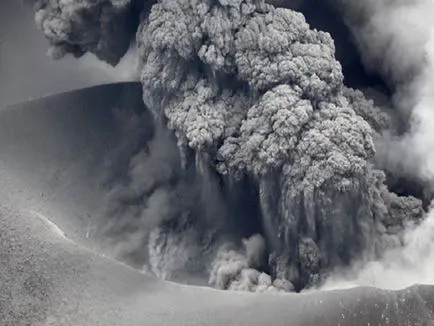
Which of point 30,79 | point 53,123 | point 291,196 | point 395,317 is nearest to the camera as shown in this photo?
point 395,317

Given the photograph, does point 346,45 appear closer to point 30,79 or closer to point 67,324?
point 30,79

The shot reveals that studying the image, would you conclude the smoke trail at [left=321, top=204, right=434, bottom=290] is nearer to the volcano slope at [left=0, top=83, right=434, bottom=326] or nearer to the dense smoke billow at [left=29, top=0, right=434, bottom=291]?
the dense smoke billow at [left=29, top=0, right=434, bottom=291]

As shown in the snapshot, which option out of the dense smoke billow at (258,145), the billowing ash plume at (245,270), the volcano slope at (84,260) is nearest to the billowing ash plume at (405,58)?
the dense smoke billow at (258,145)

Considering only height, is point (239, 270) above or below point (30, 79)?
below

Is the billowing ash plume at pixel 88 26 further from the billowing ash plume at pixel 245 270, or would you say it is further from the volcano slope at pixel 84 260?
the billowing ash plume at pixel 245 270

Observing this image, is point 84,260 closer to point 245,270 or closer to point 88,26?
point 245,270

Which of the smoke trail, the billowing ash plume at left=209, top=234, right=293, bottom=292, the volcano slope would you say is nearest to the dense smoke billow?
the billowing ash plume at left=209, top=234, right=293, bottom=292

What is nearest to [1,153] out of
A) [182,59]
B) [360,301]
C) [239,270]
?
[182,59]

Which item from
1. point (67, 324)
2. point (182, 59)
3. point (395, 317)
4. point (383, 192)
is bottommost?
point (67, 324)
